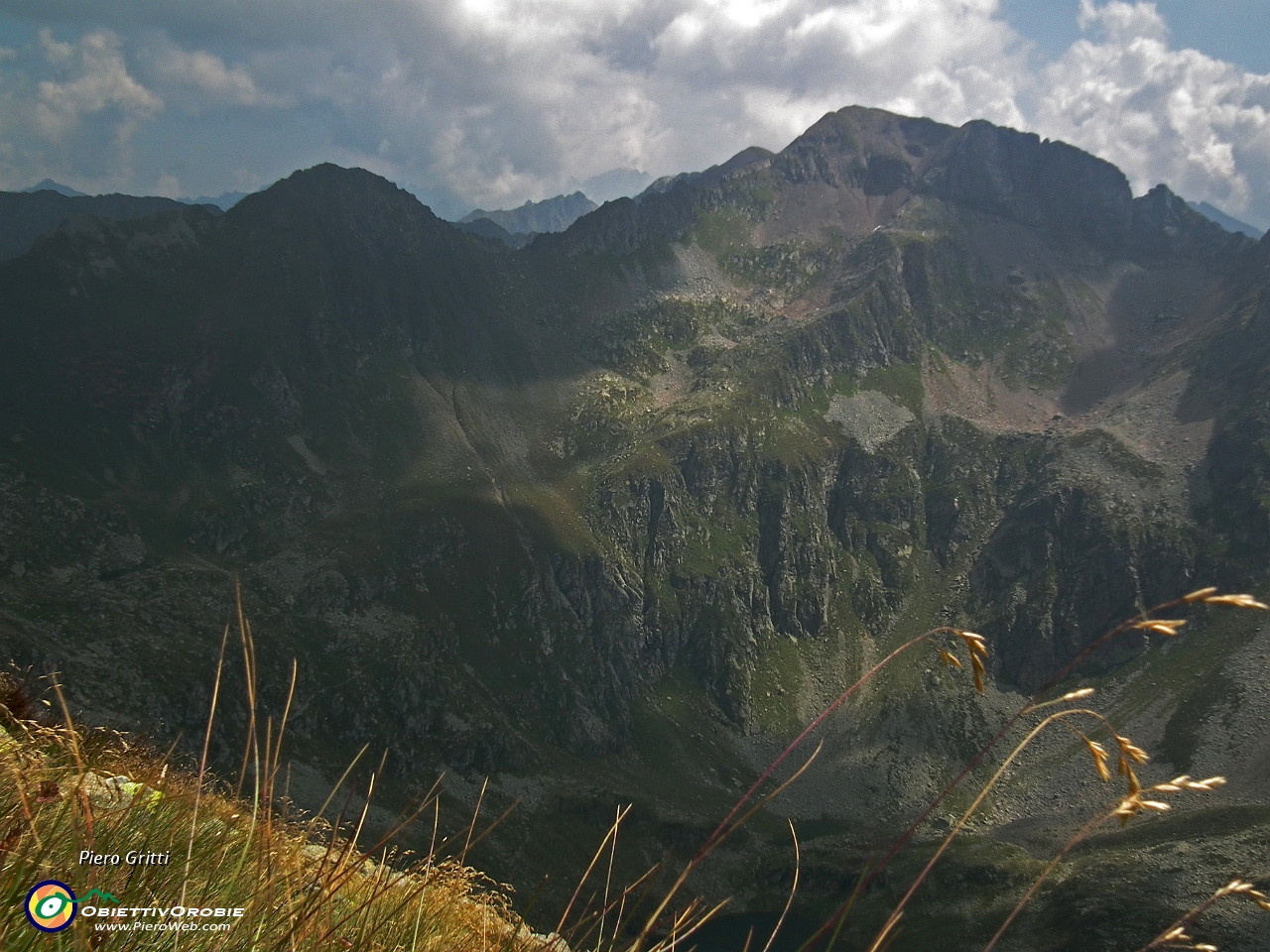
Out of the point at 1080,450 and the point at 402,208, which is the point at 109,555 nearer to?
the point at 402,208

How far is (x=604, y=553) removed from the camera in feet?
474

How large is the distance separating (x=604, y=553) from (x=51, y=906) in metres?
142

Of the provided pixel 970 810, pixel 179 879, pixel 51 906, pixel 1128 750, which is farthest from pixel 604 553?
pixel 970 810

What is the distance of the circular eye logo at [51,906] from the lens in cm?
309

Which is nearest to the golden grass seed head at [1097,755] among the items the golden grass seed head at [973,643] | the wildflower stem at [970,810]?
the wildflower stem at [970,810]

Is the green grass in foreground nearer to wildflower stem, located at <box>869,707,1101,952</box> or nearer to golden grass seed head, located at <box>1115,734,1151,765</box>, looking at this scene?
wildflower stem, located at <box>869,707,1101,952</box>

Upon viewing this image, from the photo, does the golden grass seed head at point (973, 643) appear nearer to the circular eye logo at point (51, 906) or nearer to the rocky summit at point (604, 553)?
the circular eye logo at point (51, 906)

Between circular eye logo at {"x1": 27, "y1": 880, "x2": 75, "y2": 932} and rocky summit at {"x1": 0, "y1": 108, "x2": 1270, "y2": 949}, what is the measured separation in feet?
276

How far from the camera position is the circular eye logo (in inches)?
121

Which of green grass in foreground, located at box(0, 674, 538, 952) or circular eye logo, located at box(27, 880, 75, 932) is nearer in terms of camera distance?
circular eye logo, located at box(27, 880, 75, 932)

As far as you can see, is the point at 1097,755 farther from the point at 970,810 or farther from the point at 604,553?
the point at 604,553

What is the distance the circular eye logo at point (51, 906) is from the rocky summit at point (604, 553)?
84.1 metres

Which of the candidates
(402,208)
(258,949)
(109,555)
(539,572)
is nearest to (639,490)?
(539,572)

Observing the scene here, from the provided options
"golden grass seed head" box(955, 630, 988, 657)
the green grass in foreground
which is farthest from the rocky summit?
"golden grass seed head" box(955, 630, 988, 657)
